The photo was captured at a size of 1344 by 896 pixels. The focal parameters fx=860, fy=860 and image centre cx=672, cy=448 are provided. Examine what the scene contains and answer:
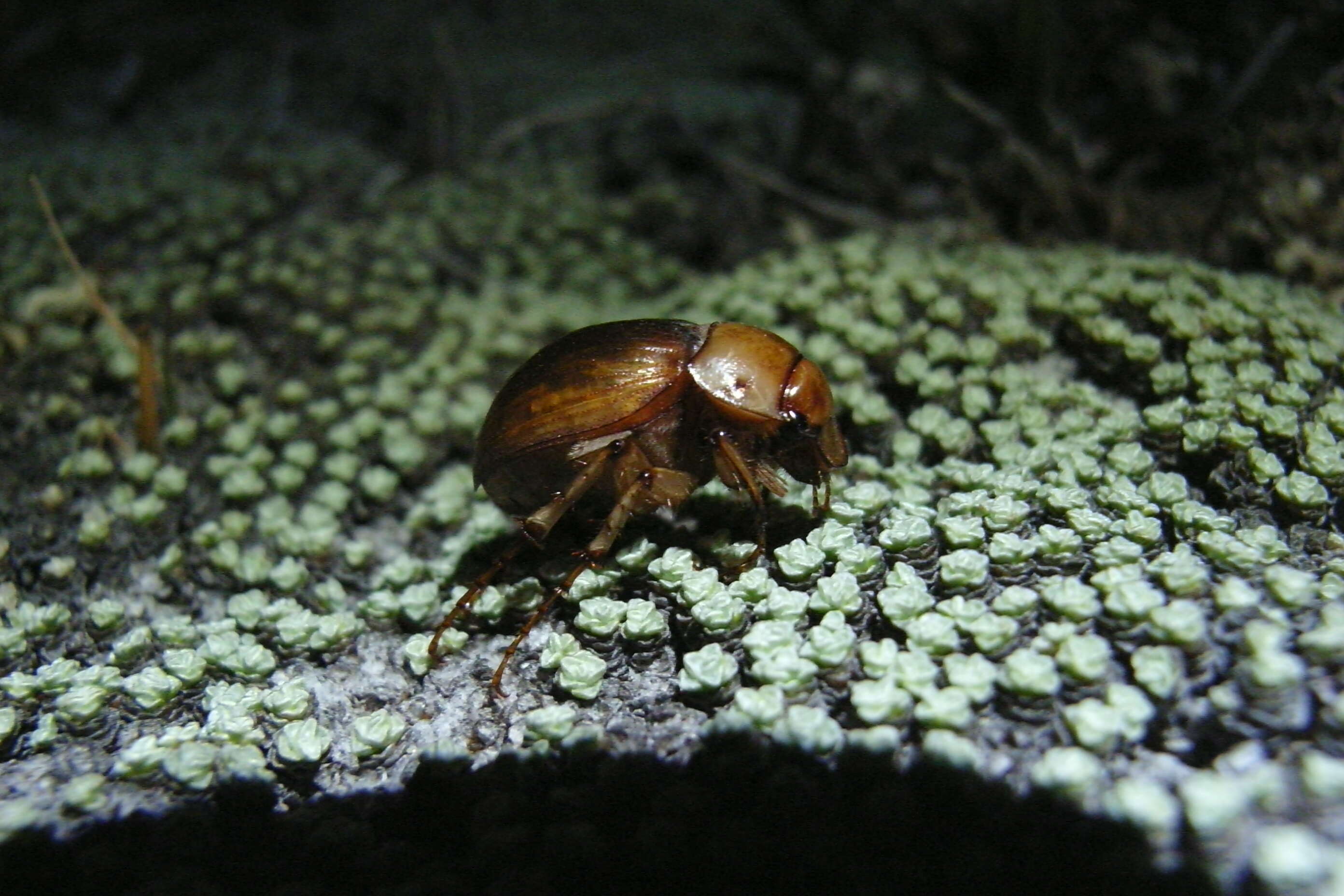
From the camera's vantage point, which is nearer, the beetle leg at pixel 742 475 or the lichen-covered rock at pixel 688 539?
the lichen-covered rock at pixel 688 539

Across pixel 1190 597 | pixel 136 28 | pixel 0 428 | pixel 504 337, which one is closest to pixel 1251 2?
pixel 1190 597

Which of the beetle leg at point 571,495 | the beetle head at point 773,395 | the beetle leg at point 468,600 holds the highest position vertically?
the beetle head at point 773,395

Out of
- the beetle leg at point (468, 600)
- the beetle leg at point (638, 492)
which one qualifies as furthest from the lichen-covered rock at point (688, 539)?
the beetle leg at point (638, 492)

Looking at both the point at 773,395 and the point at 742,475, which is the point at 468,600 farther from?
Answer: the point at 773,395

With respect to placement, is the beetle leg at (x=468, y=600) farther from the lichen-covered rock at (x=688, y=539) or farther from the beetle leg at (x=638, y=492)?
the beetle leg at (x=638, y=492)

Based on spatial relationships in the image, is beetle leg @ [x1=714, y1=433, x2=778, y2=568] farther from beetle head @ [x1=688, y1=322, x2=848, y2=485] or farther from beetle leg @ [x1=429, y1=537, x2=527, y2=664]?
beetle leg @ [x1=429, y1=537, x2=527, y2=664]

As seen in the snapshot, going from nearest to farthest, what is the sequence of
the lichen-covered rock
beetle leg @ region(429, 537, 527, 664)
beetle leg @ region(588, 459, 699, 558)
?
1. the lichen-covered rock
2. beetle leg @ region(588, 459, 699, 558)
3. beetle leg @ region(429, 537, 527, 664)

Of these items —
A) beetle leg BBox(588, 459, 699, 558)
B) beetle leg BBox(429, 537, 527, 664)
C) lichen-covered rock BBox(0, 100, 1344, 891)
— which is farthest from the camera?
beetle leg BBox(429, 537, 527, 664)

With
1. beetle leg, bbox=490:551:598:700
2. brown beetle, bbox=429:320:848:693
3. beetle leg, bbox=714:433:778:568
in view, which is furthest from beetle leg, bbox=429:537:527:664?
beetle leg, bbox=714:433:778:568
